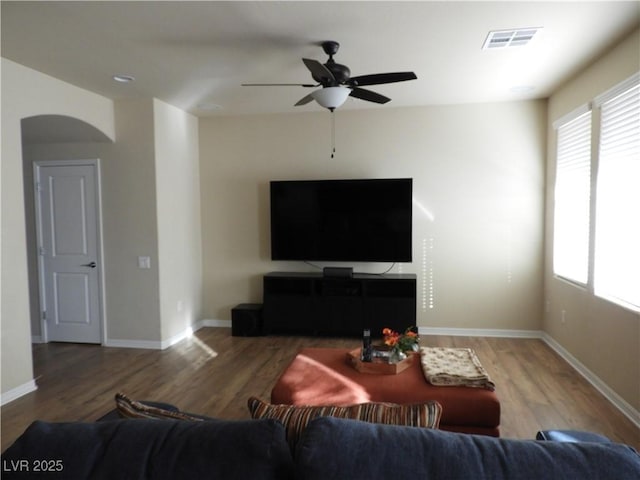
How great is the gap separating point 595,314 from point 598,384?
0.57 metres

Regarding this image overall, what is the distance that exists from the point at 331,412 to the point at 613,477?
72 centimetres

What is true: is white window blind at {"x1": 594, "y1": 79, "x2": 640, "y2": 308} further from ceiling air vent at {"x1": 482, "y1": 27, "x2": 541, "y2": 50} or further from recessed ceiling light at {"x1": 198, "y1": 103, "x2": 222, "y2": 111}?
recessed ceiling light at {"x1": 198, "y1": 103, "x2": 222, "y2": 111}

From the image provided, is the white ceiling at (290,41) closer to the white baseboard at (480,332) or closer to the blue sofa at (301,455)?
the blue sofa at (301,455)

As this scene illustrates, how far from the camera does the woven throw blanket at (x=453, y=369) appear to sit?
→ 247cm

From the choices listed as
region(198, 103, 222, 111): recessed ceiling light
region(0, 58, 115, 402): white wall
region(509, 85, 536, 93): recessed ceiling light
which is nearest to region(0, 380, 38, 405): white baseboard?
region(0, 58, 115, 402): white wall

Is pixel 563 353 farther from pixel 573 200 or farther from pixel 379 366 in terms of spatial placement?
pixel 379 366

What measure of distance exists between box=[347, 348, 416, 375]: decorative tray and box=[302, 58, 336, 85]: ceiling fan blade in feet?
6.54

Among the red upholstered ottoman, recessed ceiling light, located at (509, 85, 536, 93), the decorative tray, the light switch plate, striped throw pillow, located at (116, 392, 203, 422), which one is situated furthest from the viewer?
the light switch plate

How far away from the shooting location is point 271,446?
1031 mm

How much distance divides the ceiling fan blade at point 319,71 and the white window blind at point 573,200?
2.40 meters

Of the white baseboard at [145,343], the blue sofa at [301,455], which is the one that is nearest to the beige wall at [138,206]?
the white baseboard at [145,343]

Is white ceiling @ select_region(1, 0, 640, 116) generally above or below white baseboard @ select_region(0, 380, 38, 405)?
above

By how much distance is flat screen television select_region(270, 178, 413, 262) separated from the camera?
482 centimetres

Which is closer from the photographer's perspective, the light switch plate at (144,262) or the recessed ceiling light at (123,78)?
the recessed ceiling light at (123,78)
